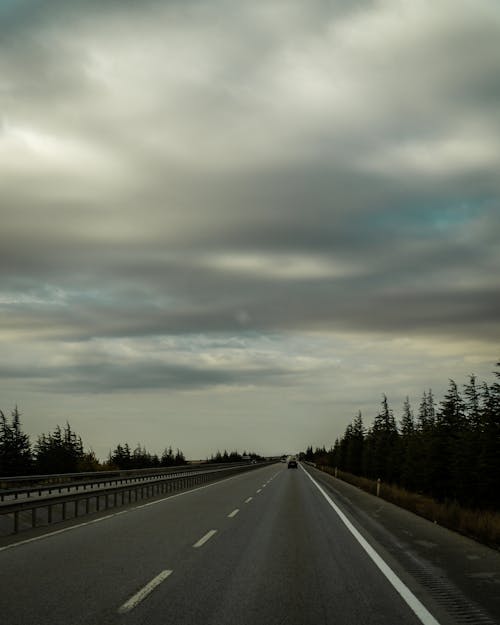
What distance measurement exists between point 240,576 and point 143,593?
67.4 inches

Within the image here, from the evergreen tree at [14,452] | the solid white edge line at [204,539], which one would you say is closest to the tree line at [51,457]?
the evergreen tree at [14,452]

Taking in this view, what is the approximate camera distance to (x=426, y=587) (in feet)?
28.3

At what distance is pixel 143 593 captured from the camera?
26.3 feet

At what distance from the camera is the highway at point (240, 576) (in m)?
7.00

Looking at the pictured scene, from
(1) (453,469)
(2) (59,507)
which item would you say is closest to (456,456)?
(1) (453,469)

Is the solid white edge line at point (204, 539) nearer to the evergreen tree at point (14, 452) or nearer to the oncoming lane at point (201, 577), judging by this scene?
the oncoming lane at point (201, 577)

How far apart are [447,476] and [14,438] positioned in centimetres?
5228

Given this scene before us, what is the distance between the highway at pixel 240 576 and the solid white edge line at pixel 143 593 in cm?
3

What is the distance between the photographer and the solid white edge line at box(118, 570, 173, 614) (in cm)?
729

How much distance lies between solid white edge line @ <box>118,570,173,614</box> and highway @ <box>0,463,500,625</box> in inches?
1.0

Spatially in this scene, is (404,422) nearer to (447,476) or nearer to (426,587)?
Answer: (447,476)

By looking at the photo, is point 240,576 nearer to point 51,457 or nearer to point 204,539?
point 204,539

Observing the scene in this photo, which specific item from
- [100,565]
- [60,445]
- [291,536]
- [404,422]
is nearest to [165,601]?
[100,565]

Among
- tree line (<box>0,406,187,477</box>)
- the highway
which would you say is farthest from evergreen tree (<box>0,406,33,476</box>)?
the highway
